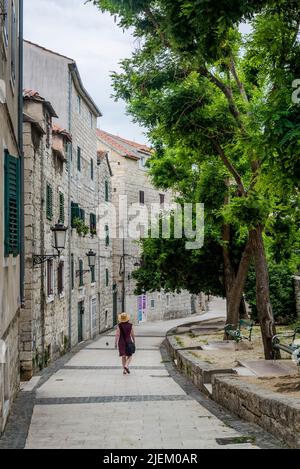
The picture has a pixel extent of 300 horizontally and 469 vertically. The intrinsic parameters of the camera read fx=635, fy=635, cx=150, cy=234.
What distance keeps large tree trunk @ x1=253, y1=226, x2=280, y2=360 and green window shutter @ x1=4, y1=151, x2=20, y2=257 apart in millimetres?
6948

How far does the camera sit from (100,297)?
34062 mm

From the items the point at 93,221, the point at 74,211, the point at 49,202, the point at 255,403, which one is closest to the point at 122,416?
the point at 255,403

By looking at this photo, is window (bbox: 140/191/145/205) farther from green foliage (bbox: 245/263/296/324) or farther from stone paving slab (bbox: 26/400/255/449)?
stone paving slab (bbox: 26/400/255/449)

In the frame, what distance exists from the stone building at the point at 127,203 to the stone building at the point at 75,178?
736 cm

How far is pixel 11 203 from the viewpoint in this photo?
9680 millimetres

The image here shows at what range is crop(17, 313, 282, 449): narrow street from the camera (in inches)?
291

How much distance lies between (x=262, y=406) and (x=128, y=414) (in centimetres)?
242

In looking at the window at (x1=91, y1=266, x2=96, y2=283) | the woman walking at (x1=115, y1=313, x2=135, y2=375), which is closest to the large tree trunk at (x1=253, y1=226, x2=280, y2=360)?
the woman walking at (x1=115, y1=313, x2=135, y2=375)

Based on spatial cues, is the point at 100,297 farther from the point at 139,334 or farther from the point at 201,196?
the point at 201,196

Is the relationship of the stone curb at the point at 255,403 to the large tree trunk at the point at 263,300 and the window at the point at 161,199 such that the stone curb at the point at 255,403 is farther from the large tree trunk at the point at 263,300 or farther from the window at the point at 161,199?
the window at the point at 161,199

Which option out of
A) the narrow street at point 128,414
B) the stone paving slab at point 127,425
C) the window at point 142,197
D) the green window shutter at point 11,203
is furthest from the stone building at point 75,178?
the stone paving slab at point 127,425

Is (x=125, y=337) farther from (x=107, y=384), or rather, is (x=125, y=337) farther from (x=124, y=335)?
(x=107, y=384)
